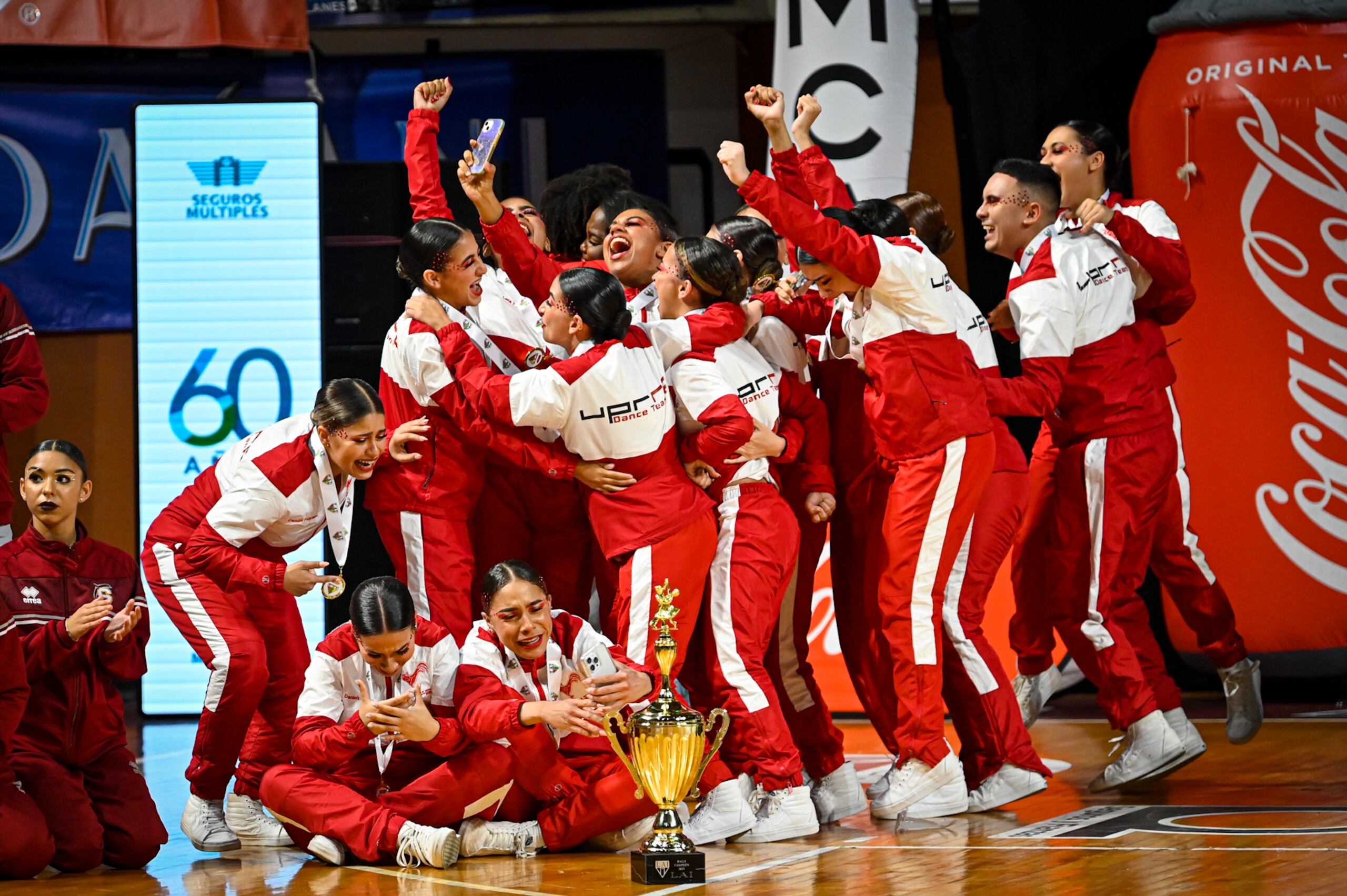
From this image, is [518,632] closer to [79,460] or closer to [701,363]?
[701,363]

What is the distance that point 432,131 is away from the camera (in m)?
5.61

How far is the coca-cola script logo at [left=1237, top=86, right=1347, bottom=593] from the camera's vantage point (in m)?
7.07

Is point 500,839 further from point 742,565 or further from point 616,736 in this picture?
point 742,565

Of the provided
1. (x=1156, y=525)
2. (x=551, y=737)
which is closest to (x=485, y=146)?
(x=551, y=737)

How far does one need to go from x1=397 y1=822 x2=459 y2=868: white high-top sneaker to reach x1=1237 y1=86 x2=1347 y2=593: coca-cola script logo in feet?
14.1

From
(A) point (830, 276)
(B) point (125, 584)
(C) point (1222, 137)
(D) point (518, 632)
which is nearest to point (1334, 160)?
(C) point (1222, 137)

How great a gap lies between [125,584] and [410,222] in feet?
9.33

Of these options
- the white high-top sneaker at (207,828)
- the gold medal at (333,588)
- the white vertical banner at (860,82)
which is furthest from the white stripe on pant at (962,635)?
the white vertical banner at (860,82)

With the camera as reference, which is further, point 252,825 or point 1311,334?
point 1311,334

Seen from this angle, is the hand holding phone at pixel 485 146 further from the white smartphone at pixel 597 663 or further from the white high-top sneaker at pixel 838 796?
the white high-top sneaker at pixel 838 796

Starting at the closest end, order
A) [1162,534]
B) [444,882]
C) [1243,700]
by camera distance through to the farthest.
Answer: [444,882], [1162,534], [1243,700]

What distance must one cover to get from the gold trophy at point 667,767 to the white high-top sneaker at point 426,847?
1.97ft

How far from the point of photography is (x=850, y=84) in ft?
25.3

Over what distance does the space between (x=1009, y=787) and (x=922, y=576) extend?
2.51 feet
